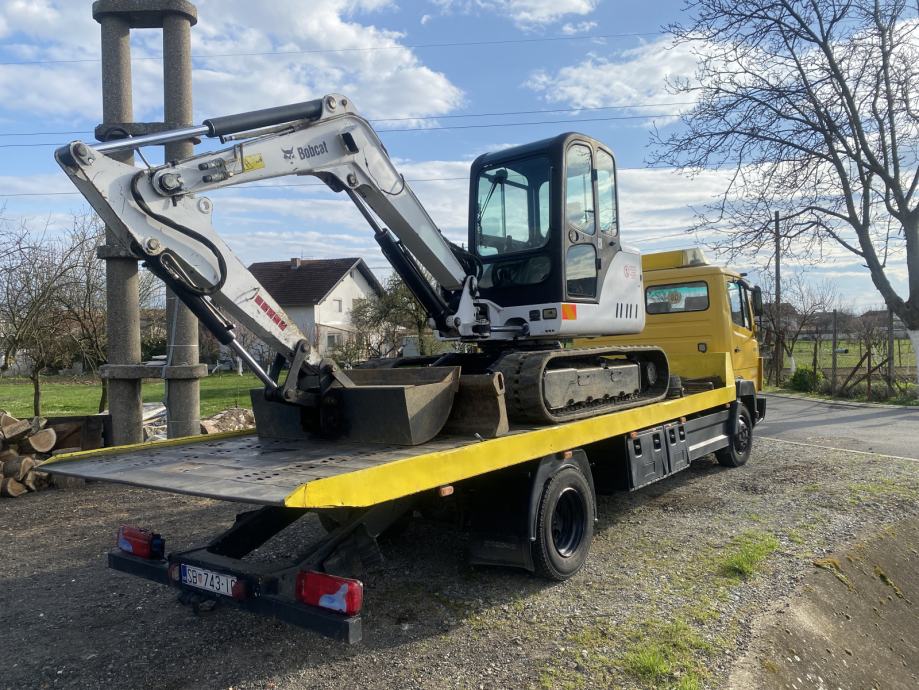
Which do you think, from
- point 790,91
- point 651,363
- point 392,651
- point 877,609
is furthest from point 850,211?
point 392,651

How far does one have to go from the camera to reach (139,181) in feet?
13.7

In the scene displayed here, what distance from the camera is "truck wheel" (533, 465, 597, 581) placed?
4.84 meters

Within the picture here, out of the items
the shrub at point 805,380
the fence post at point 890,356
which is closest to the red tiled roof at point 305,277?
the shrub at point 805,380

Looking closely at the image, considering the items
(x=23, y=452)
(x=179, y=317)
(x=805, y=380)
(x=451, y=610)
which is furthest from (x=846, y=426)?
(x=23, y=452)

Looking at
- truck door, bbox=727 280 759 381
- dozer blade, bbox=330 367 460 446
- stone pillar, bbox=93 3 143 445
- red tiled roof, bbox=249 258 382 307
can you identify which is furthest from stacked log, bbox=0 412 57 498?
red tiled roof, bbox=249 258 382 307

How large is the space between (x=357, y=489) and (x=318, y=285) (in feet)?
128

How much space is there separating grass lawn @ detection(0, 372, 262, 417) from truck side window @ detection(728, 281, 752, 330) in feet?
27.8

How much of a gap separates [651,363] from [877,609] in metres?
2.85

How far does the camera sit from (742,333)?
31.9 ft

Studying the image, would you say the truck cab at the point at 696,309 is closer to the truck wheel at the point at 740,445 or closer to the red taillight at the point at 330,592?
the truck wheel at the point at 740,445

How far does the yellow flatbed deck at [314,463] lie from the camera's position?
134 inches

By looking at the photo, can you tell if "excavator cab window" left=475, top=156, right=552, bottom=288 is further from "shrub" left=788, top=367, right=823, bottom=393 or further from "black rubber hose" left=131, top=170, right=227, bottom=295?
"shrub" left=788, top=367, right=823, bottom=393

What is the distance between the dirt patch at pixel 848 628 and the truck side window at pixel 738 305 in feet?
12.3

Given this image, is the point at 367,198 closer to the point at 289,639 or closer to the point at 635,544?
the point at 289,639
